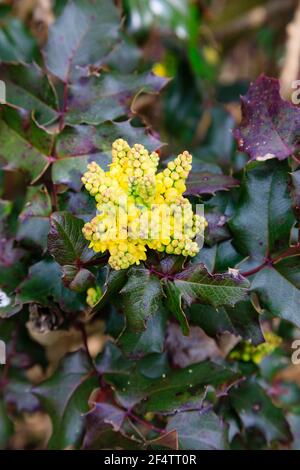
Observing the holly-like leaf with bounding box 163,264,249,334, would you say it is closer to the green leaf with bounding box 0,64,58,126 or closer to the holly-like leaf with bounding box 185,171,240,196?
the holly-like leaf with bounding box 185,171,240,196

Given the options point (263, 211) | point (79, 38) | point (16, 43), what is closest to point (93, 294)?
point (263, 211)

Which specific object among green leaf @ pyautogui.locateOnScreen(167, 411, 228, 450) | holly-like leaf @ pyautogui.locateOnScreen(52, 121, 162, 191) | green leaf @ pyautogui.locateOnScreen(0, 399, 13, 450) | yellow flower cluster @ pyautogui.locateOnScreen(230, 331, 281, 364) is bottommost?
green leaf @ pyautogui.locateOnScreen(0, 399, 13, 450)

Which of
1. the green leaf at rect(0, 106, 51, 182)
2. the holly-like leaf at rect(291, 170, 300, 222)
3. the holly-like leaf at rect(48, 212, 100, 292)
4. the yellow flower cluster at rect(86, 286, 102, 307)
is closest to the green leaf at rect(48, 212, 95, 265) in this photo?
the holly-like leaf at rect(48, 212, 100, 292)

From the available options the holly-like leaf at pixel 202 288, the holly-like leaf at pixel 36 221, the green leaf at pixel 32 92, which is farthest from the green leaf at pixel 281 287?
the green leaf at pixel 32 92

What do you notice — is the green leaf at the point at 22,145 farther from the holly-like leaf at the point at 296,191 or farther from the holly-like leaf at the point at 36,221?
the holly-like leaf at the point at 296,191

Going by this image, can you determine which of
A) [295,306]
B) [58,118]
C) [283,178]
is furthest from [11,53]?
[295,306]

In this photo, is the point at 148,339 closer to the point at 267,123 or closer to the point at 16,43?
the point at 267,123
